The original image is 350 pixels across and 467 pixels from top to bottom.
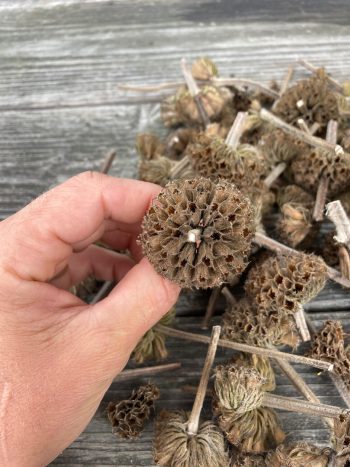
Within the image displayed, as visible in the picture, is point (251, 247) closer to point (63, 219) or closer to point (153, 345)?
point (153, 345)

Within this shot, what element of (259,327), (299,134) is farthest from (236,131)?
(259,327)

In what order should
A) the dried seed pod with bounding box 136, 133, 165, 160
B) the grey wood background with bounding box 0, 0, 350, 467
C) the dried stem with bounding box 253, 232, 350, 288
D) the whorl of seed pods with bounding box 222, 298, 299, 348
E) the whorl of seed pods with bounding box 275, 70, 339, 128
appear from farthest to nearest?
the grey wood background with bounding box 0, 0, 350, 467
the dried seed pod with bounding box 136, 133, 165, 160
the whorl of seed pods with bounding box 275, 70, 339, 128
the dried stem with bounding box 253, 232, 350, 288
the whorl of seed pods with bounding box 222, 298, 299, 348

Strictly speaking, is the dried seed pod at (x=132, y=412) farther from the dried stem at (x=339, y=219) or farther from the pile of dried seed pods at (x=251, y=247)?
the dried stem at (x=339, y=219)

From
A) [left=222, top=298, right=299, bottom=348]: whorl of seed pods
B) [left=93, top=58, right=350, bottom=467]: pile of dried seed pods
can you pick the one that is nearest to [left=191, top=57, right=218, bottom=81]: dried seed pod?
[left=93, top=58, right=350, bottom=467]: pile of dried seed pods

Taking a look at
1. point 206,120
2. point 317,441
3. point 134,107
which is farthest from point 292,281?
point 134,107

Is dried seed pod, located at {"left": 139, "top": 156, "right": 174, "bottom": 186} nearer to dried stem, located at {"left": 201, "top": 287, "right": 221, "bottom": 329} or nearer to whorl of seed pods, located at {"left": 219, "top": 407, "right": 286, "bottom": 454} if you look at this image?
dried stem, located at {"left": 201, "top": 287, "right": 221, "bottom": 329}
